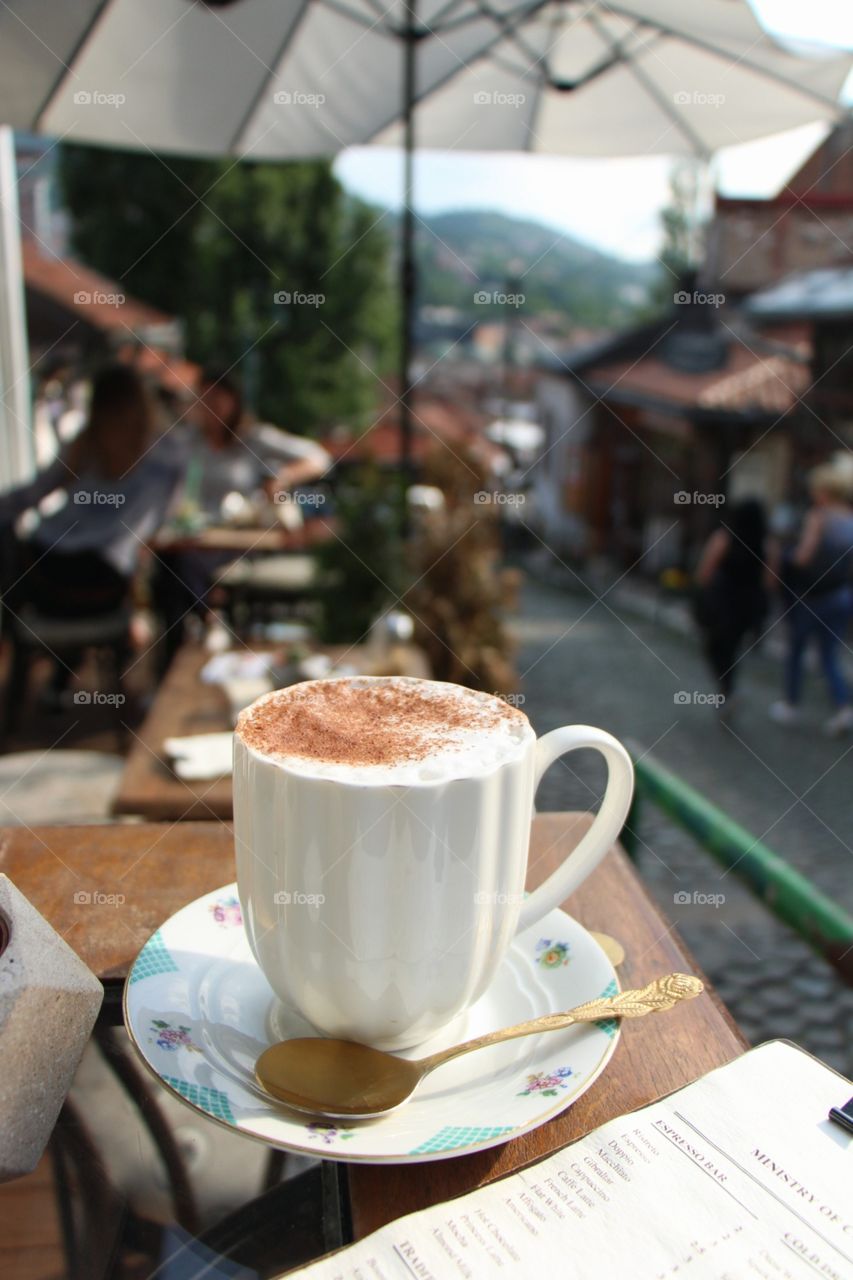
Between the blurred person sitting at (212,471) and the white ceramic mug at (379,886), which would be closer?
the white ceramic mug at (379,886)

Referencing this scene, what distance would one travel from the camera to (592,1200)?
21.5 inches

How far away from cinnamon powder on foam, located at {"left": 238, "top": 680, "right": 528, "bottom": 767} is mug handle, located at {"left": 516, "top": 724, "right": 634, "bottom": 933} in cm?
4

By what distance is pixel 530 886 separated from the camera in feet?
3.29

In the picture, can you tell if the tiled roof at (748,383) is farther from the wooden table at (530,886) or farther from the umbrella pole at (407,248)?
the wooden table at (530,886)

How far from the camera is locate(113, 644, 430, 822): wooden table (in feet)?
5.28

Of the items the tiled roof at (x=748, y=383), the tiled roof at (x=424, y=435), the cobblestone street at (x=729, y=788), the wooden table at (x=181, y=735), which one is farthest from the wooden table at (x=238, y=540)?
the tiled roof at (x=748, y=383)

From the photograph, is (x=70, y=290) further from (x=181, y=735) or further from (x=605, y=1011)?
(x=605, y=1011)

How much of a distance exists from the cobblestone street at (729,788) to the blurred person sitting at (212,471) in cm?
175

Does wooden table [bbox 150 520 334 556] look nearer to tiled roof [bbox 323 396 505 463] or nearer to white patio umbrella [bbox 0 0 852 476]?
tiled roof [bbox 323 396 505 463]

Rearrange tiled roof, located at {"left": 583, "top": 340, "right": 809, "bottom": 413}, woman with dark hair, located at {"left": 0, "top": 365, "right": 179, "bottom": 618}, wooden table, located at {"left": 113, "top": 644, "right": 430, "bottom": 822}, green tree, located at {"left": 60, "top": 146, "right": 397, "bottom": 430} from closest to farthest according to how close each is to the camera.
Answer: wooden table, located at {"left": 113, "top": 644, "right": 430, "bottom": 822}, woman with dark hair, located at {"left": 0, "top": 365, "right": 179, "bottom": 618}, tiled roof, located at {"left": 583, "top": 340, "right": 809, "bottom": 413}, green tree, located at {"left": 60, "top": 146, "right": 397, "bottom": 430}

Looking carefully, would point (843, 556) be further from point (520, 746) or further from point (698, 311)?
point (520, 746)

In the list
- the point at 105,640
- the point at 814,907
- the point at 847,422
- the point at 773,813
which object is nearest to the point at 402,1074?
the point at 814,907

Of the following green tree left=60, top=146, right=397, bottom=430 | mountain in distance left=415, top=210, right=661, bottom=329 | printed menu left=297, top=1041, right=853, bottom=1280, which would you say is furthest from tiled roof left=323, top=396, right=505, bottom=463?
printed menu left=297, top=1041, right=853, bottom=1280

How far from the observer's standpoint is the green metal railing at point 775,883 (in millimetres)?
1107
